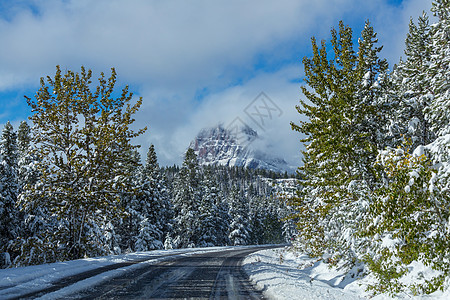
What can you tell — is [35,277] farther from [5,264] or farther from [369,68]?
[5,264]

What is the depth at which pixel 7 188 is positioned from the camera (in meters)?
23.2

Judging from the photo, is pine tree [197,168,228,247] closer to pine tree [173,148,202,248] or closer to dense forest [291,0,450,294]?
pine tree [173,148,202,248]

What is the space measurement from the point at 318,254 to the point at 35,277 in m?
14.9

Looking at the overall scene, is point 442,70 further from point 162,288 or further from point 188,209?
point 188,209

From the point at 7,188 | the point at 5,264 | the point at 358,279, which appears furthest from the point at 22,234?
the point at 358,279

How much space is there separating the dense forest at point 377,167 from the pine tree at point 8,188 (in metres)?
22.4

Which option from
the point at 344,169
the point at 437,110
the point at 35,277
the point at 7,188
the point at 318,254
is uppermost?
the point at 7,188

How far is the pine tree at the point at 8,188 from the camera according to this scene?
23023mm

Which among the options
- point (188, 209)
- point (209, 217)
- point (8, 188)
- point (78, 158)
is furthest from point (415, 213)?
point (188, 209)

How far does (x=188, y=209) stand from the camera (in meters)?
45.0

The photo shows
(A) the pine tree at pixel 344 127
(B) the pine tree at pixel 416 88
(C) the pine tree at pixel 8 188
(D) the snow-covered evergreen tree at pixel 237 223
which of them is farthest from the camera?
(D) the snow-covered evergreen tree at pixel 237 223

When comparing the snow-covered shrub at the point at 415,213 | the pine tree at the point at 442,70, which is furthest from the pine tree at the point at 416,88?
the snow-covered shrub at the point at 415,213

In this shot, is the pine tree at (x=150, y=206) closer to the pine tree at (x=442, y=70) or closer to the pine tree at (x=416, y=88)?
the pine tree at (x=416, y=88)

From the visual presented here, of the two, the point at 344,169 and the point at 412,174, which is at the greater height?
the point at 344,169
